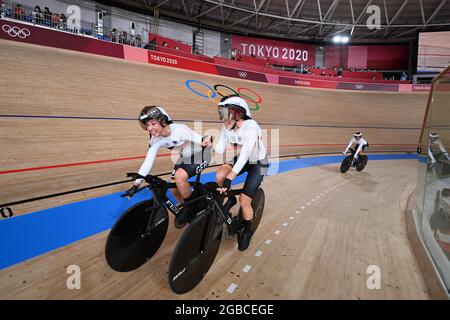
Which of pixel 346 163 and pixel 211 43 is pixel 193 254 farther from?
pixel 211 43

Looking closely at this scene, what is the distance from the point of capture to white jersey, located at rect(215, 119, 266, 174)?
2.15 meters

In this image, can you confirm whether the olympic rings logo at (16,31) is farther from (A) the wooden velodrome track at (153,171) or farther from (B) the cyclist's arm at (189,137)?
(B) the cyclist's arm at (189,137)

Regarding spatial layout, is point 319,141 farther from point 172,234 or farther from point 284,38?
point 284,38

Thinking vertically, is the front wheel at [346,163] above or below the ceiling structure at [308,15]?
below

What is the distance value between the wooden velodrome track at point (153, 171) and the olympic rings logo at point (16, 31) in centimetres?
31

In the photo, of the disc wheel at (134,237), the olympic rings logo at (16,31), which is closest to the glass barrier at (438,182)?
the disc wheel at (134,237)

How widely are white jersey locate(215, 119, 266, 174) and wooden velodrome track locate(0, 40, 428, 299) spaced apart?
3.41 feet

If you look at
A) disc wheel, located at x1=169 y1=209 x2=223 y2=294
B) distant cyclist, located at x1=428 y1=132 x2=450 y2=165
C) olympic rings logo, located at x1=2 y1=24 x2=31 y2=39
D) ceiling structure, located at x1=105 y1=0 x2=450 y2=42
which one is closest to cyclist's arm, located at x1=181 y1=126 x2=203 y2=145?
disc wheel, located at x1=169 y1=209 x2=223 y2=294

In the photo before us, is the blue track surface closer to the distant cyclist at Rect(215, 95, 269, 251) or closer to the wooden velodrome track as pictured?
the wooden velodrome track

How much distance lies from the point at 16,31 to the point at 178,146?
6.20m

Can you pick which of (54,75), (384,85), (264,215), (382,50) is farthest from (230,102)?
(382,50)

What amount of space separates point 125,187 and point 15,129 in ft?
8.23

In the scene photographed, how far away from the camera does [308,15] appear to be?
16.2 metres

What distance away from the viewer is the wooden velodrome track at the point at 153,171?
1927 millimetres
